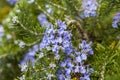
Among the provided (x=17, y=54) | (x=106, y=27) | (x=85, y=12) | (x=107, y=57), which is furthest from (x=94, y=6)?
(x=17, y=54)

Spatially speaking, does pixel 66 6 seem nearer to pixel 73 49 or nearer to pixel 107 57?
pixel 73 49

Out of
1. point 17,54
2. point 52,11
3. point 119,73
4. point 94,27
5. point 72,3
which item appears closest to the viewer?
point 119,73

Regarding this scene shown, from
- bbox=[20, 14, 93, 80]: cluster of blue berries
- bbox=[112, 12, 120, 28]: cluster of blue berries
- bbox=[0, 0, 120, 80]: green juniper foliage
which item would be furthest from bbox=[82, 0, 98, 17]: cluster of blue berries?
bbox=[20, 14, 93, 80]: cluster of blue berries

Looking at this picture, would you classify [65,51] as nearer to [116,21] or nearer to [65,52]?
[65,52]

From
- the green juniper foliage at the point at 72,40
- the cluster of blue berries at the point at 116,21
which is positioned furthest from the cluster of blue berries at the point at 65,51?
the cluster of blue berries at the point at 116,21

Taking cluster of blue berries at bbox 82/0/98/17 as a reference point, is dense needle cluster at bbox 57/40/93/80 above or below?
below

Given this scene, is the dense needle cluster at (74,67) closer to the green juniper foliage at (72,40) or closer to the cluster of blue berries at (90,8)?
the green juniper foliage at (72,40)

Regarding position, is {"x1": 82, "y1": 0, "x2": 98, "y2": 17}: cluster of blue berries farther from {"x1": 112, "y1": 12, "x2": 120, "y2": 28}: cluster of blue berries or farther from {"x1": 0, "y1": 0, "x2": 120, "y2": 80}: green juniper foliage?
{"x1": 112, "y1": 12, "x2": 120, "y2": 28}: cluster of blue berries

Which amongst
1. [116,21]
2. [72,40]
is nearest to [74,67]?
[72,40]
